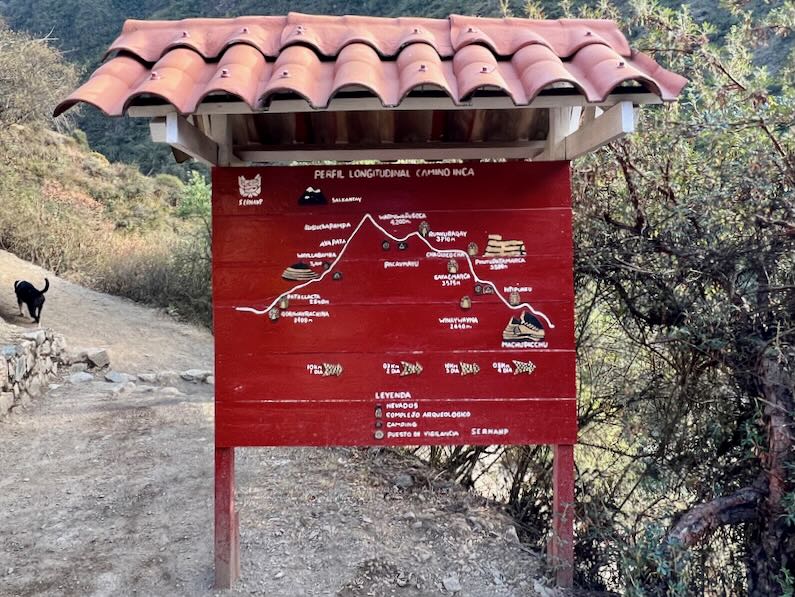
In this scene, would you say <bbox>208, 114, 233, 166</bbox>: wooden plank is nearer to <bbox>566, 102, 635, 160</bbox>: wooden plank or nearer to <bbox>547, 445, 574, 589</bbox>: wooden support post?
<bbox>566, 102, 635, 160</bbox>: wooden plank

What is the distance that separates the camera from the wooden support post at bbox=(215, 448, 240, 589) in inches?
116

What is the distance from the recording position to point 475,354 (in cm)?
291

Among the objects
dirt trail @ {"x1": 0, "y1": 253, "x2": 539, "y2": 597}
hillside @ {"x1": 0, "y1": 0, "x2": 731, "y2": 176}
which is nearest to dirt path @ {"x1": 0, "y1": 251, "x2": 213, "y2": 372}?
dirt trail @ {"x1": 0, "y1": 253, "x2": 539, "y2": 597}

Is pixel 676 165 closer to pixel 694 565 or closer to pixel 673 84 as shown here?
pixel 673 84

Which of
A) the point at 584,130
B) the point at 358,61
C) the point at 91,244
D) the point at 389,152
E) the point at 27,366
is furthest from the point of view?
the point at 91,244

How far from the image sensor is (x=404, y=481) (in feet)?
14.1

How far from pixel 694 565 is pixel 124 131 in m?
34.4

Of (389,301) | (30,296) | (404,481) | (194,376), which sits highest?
(30,296)

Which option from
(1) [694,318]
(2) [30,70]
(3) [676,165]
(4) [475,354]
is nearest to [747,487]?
(1) [694,318]

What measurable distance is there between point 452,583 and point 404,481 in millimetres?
1163

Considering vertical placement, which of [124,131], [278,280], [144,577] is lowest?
[144,577]

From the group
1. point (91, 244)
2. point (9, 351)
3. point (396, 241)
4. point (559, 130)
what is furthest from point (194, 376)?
point (91, 244)

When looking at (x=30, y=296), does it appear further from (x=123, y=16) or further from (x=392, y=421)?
(x=123, y=16)

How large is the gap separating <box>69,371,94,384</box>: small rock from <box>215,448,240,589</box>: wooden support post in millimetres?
5832
